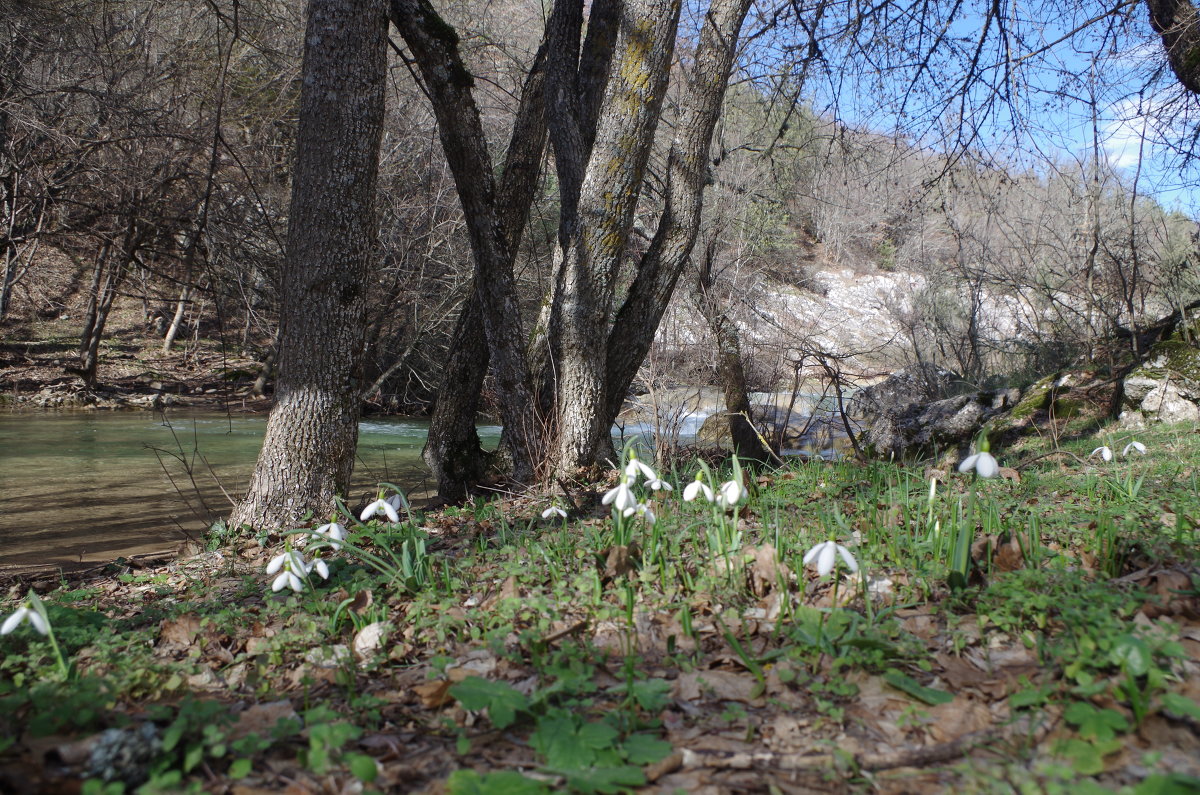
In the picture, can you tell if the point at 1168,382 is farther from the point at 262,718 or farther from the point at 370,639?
the point at 262,718

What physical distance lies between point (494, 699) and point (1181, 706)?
1544 millimetres

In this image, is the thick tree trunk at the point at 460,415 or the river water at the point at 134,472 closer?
the river water at the point at 134,472

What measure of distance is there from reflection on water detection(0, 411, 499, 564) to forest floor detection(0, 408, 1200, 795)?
10.5ft

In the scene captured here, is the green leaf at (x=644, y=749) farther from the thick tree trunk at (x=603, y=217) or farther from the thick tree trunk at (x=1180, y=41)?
the thick tree trunk at (x=1180, y=41)

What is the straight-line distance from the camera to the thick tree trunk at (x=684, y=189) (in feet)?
20.0

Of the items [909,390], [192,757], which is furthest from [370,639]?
[909,390]

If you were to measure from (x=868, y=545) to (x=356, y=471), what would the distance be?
8.50 meters

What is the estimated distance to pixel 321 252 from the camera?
4.57 meters

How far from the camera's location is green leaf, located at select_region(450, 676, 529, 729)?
180 cm

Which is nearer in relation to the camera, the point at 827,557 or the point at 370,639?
the point at 827,557

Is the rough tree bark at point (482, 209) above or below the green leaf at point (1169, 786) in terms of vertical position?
above

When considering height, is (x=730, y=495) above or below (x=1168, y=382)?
below

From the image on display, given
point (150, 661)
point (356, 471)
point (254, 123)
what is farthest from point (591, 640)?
point (254, 123)

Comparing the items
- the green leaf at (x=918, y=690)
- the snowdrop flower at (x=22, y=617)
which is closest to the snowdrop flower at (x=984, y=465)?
the green leaf at (x=918, y=690)
